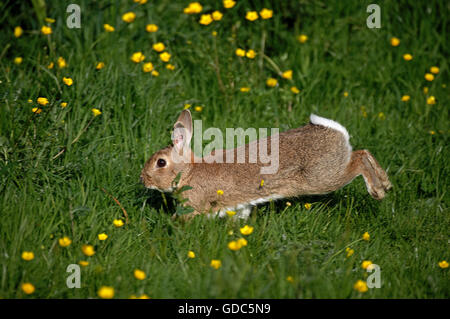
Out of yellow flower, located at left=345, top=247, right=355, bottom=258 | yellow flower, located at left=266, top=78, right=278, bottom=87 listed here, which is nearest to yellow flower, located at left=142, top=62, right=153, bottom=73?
yellow flower, located at left=266, top=78, right=278, bottom=87

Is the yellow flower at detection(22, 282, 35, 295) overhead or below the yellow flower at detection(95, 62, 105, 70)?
below

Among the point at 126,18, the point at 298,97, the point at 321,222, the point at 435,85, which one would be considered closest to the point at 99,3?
the point at 126,18

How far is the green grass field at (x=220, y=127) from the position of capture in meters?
3.16

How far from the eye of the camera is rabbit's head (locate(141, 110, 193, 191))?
13.5ft

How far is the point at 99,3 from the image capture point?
17.7 ft

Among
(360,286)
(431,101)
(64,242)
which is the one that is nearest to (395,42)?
(431,101)

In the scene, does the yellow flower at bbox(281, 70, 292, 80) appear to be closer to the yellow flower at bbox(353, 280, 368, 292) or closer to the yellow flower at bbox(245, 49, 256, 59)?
the yellow flower at bbox(245, 49, 256, 59)

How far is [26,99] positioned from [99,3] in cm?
152

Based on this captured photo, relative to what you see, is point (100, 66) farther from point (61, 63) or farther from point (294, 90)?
point (294, 90)

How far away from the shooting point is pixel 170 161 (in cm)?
419

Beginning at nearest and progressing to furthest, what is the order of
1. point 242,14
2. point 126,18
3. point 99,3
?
point 126,18 < point 99,3 < point 242,14

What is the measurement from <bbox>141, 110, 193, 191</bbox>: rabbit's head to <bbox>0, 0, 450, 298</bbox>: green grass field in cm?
18
